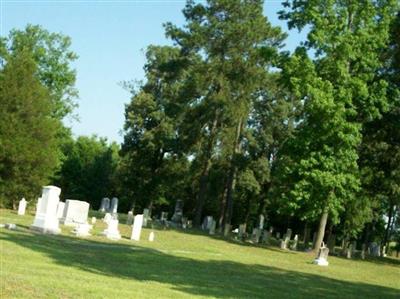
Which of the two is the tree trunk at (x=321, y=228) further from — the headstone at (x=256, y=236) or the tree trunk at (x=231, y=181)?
the tree trunk at (x=231, y=181)

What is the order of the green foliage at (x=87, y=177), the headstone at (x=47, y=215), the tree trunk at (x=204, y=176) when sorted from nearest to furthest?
the headstone at (x=47, y=215) < the tree trunk at (x=204, y=176) < the green foliage at (x=87, y=177)

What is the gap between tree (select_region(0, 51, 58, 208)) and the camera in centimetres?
3375

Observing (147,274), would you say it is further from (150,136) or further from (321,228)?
(150,136)

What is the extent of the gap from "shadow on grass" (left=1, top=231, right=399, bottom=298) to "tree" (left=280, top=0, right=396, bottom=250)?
10.7m

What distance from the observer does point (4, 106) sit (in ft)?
111

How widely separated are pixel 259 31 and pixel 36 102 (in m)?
15.3

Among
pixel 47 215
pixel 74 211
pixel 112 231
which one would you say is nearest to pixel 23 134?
pixel 74 211

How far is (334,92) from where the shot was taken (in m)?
30.6

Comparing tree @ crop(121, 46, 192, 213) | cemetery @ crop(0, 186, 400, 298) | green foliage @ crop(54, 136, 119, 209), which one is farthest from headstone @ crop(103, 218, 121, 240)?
green foliage @ crop(54, 136, 119, 209)

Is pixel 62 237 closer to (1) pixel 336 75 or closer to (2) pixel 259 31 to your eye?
(1) pixel 336 75

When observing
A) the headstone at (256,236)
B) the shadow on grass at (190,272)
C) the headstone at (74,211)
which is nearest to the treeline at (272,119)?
the headstone at (256,236)

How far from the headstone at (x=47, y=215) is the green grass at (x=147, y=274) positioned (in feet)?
1.57

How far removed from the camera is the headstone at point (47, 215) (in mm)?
21500

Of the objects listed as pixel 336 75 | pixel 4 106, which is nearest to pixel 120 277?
pixel 336 75
